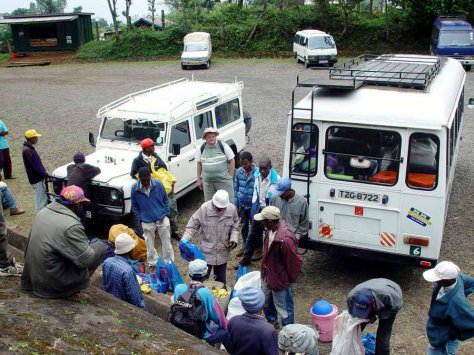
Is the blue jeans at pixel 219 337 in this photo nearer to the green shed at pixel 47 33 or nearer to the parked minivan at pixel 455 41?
the parked minivan at pixel 455 41

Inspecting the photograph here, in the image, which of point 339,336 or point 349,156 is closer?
point 339,336

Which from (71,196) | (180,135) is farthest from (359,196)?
(180,135)

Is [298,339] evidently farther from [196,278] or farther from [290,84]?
[290,84]

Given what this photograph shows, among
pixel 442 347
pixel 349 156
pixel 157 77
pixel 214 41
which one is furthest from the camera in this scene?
pixel 214 41

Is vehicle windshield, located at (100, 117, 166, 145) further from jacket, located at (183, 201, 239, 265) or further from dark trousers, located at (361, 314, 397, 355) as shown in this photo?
dark trousers, located at (361, 314, 397, 355)

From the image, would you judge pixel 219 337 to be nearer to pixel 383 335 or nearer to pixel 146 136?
pixel 383 335

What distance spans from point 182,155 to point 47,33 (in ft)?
108

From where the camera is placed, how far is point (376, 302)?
16.6 feet

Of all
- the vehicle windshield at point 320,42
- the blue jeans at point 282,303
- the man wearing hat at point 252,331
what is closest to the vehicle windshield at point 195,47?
the vehicle windshield at point 320,42

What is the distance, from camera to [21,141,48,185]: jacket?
9297 mm

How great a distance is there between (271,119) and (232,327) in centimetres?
1360

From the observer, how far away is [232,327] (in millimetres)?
4645

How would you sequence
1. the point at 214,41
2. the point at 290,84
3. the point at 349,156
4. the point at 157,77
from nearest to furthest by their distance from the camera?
the point at 349,156 < the point at 290,84 < the point at 157,77 < the point at 214,41

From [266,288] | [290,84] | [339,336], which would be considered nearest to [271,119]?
[290,84]
